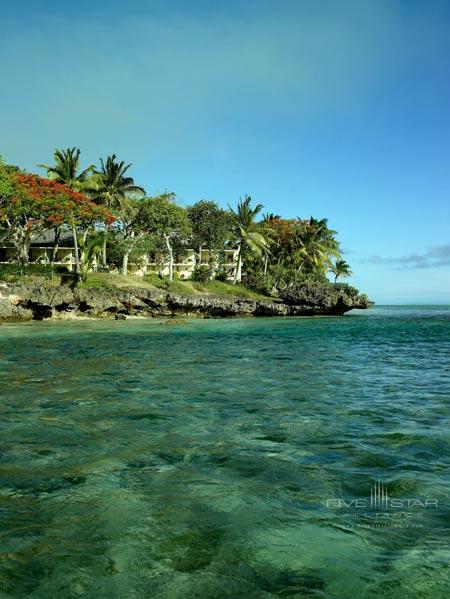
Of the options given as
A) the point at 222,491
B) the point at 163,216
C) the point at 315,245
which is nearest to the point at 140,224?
the point at 163,216

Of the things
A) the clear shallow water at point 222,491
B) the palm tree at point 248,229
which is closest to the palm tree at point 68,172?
the palm tree at point 248,229

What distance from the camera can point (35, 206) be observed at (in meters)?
46.2

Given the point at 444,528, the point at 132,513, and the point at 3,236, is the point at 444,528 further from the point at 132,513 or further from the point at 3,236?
the point at 3,236

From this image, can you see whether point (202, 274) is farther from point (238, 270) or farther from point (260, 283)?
point (260, 283)

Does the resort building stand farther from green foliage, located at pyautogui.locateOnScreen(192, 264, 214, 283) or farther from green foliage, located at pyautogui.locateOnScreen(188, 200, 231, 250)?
green foliage, located at pyautogui.locateOnScreen(188, 200, 231, 250)

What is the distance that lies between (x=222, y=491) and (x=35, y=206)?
4657 cm

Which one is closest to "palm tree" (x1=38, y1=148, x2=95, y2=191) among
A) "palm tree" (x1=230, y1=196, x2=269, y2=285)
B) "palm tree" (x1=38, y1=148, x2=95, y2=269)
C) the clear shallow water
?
"palm tree" (x1=38, y1=148, x2=95, y2=269)

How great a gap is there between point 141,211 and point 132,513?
58.3 metres

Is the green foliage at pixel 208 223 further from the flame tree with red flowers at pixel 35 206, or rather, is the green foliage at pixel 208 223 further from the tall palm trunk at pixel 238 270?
the flame tree with red flowers at pixel 35 206

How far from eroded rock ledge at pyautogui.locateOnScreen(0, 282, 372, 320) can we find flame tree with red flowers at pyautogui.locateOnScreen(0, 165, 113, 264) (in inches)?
279

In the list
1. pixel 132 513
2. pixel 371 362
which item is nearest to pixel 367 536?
pixel 132 513

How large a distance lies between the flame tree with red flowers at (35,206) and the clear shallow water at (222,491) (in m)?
38.0

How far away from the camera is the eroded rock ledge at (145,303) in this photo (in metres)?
45.8

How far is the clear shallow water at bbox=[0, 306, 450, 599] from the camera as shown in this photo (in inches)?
131
